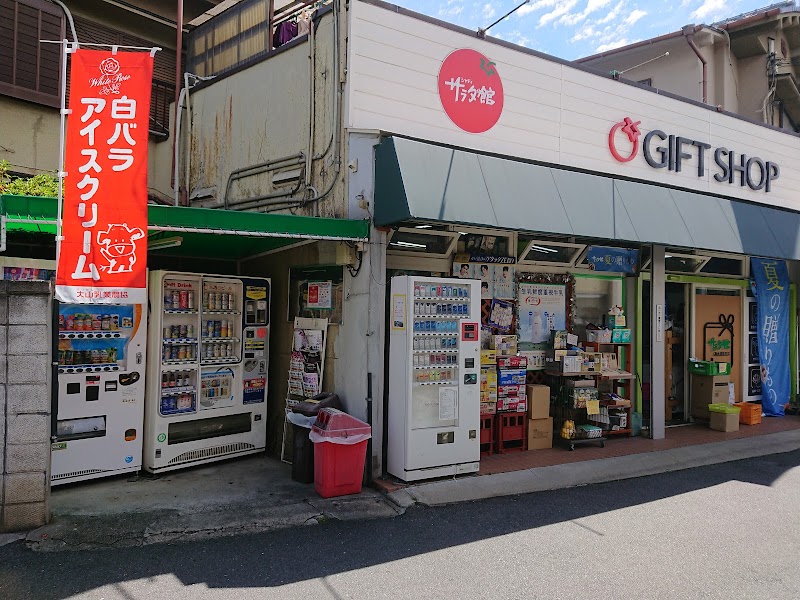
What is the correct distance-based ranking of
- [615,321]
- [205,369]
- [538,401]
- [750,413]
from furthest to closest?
[750,413], [615,321], [538,401], [205,369]

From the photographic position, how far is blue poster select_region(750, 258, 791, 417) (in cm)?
1264

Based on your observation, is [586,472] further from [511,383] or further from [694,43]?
[694,43]

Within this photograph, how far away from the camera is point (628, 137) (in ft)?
33.6

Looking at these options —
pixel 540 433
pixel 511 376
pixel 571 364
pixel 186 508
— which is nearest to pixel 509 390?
pixel 511 376

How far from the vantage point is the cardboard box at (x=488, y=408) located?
8648mm

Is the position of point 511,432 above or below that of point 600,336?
below

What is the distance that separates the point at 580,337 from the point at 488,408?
248cm

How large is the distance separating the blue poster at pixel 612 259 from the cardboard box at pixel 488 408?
3.10 m

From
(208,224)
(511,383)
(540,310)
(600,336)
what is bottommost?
(511,383)

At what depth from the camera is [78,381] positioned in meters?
6.95

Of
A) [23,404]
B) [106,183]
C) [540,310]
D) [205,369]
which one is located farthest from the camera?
[540,310]

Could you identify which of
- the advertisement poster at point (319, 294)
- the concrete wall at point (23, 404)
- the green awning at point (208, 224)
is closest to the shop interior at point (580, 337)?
the advertisement poster at point (319, 294)

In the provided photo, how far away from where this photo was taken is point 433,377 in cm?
743

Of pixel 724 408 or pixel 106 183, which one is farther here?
pixel 724 408
